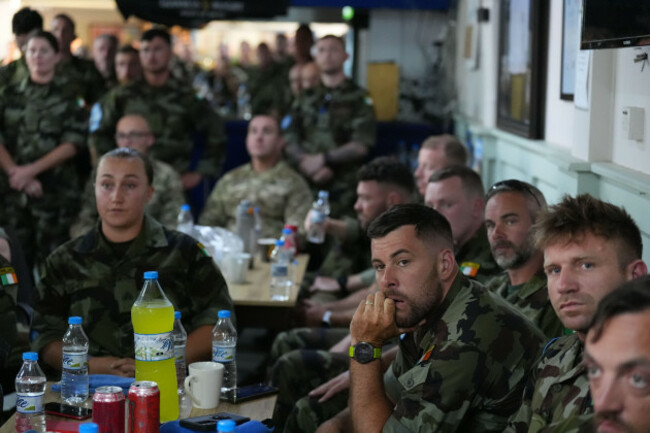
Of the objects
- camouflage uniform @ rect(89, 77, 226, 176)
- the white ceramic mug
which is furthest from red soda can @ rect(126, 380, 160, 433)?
camouflage uniform @ rect(89, 77, 226, 176)

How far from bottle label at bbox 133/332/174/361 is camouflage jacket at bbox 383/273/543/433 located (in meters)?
0.63

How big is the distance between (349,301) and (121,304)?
5.39 ft

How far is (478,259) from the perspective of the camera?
3.92m

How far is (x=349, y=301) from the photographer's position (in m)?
4.77

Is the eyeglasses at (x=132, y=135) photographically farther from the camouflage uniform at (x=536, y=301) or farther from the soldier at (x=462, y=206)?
the camouflage uniform at (x=536, y=301)

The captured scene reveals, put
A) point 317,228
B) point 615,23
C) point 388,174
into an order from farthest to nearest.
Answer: point 317,228, point 388,174, point 615,23

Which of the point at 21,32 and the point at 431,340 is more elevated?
the point at 21,32

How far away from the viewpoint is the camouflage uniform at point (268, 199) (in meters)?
5.84

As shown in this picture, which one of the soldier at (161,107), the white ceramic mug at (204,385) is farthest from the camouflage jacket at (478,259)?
the soldier at (161,107)

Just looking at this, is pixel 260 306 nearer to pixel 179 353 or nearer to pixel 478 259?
pixel 478 259

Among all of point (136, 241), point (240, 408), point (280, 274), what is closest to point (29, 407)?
point (240, 408)

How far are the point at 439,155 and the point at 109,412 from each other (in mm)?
3077

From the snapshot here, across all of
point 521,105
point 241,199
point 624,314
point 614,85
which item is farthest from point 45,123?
point 624,314

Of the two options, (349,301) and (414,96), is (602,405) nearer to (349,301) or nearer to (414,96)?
(349,301)
